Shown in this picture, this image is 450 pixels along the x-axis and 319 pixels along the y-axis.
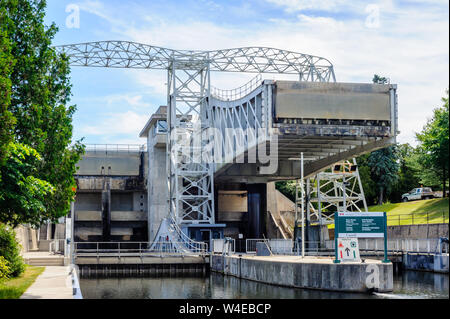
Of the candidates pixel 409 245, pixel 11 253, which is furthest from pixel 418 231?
pixel 11 253

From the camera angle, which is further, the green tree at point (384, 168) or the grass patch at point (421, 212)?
the green tree at point (384, 168)

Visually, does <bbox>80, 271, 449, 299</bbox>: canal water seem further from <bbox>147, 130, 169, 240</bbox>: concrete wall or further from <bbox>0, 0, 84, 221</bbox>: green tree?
<bbox>147, 130, 169, 240</bbox>: concrete wall

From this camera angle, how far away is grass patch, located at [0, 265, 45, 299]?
72.5 feet

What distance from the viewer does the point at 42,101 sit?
29.6 metres

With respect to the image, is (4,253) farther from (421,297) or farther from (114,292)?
(421,297)

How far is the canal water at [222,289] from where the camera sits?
30422 millimetres

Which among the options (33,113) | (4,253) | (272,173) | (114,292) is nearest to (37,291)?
(4,253)

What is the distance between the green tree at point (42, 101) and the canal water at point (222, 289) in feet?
20.6

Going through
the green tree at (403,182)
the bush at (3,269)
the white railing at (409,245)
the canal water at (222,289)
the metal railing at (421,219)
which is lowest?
the canal water at (222,289)

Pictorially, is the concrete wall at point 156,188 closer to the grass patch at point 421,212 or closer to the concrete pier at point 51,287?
the grass patch at point 421,212

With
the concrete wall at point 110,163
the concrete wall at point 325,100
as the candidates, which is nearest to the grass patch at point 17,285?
the concrete wall at point 325,100

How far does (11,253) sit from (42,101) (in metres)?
7.13

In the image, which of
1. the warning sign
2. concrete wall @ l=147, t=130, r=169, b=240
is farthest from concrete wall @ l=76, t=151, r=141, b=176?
the warning sign
